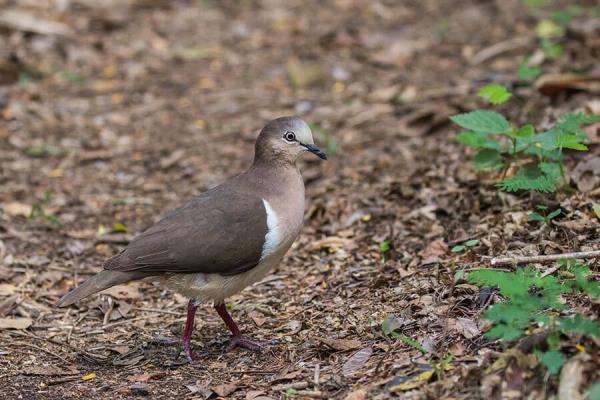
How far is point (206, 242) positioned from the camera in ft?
17.6

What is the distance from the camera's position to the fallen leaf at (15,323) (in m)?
5.80

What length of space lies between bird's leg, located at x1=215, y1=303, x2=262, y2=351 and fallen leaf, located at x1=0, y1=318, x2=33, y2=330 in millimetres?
1382

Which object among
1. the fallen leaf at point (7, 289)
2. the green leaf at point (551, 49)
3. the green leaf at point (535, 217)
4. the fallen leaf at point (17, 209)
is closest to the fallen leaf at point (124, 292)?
the fallen leaf at point (7, 289)

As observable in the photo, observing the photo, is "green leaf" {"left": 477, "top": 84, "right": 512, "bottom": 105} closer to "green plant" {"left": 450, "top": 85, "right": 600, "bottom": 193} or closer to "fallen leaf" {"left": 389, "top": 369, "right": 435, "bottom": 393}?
"green plant" {"left": 450, "top": 85, "right": 600, "bottom": 193}

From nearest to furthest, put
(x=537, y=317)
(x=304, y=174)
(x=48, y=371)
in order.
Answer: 1. (x=537, y=317)
2. (x=48, y=371)
3. (x=304, y=174)

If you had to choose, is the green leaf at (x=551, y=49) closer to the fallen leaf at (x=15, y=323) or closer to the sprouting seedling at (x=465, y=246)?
the sprouting seedling at (x=465, y=246)

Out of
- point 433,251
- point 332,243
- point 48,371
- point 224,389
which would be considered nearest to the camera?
point 224,389

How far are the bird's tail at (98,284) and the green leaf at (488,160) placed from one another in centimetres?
249

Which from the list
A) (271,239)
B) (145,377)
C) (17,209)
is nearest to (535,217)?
(271,239)

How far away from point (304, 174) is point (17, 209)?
2.68 meters

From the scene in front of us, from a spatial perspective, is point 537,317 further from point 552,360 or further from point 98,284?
point 98,284

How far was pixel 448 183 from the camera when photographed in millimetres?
6941

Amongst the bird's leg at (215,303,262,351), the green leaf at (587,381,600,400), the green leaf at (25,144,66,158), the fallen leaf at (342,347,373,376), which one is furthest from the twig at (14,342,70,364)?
the green leaf at (25,144,66,158)

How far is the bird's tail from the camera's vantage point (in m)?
5.30
